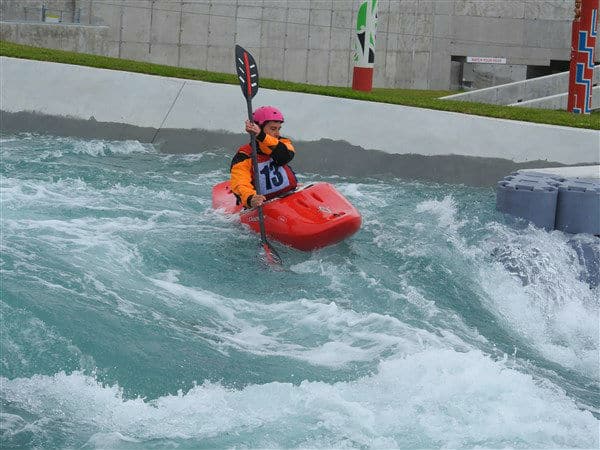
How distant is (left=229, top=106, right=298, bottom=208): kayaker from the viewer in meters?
8.75

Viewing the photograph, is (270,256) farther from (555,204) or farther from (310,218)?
(555,204)

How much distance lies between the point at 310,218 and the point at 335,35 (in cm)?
1246

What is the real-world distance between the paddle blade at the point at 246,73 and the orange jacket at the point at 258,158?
2.38ft

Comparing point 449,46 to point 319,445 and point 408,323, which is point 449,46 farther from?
point 319,445

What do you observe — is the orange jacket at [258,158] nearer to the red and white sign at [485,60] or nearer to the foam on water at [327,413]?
the foam on water at [327,413]

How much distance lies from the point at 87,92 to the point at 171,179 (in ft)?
8.10

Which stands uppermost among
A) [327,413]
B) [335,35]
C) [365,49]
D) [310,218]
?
[335,35]

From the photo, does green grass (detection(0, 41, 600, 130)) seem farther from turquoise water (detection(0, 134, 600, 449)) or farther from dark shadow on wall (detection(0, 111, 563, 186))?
turquoise water (detection(0, 134, 600, 449))

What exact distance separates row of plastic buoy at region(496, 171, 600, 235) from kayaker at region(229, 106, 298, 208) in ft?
6.39

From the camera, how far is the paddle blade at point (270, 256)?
8.38 meters

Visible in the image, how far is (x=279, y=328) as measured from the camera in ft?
Answer: 23.1

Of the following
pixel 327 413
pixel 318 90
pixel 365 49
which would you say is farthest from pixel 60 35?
pixel 327 413

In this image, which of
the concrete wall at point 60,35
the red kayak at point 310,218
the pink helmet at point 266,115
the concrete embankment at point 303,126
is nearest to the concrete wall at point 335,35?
the concrete wall at point 60,35

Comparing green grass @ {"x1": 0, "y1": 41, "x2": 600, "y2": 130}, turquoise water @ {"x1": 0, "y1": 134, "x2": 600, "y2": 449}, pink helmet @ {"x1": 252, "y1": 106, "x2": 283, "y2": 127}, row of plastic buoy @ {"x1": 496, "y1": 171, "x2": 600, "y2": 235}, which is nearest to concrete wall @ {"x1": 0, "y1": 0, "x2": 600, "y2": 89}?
green grass @ {"x1": 0, "y1": 41, "x2": 600, "y2": 130}
